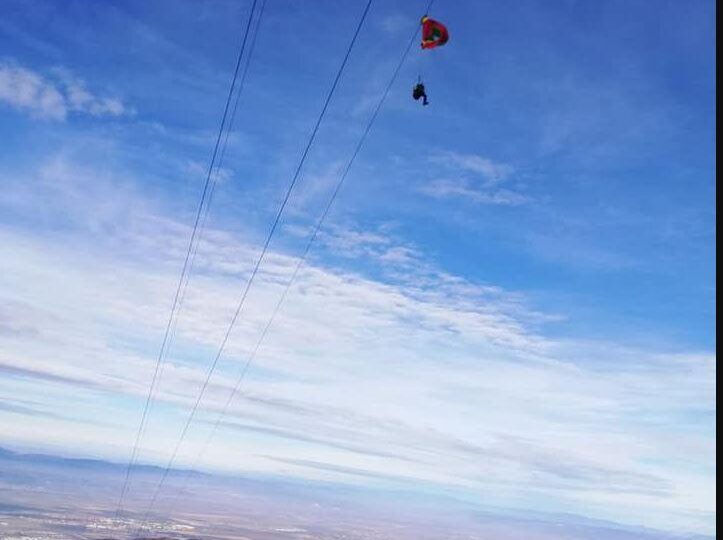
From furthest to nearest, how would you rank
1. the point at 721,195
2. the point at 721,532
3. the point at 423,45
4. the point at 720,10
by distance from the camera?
the point at 423,45
the point at 720,10
the point at 721,195
the point at 721,532

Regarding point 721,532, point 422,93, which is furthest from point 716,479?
point 422,93

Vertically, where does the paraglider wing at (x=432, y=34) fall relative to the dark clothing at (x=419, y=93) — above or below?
above

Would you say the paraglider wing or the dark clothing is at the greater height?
the paraglider wing

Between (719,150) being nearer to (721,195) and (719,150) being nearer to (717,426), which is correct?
(721,195)

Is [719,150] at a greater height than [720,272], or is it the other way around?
[719,150]

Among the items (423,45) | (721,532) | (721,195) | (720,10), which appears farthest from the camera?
(423,45)

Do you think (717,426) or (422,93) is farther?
(422,93)

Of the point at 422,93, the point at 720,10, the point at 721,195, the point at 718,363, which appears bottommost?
the point at 718,363
